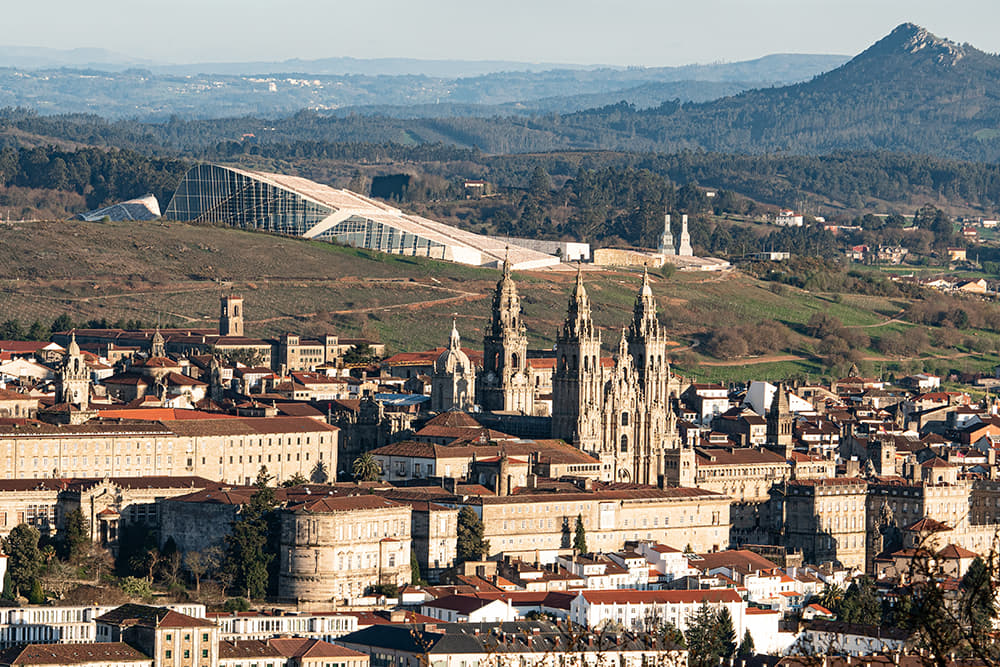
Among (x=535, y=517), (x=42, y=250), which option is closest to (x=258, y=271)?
(x=42, y=250)

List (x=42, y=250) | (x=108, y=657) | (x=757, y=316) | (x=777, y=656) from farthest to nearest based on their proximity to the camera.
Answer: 1. (x=757, y=316)
2. (x=42, y=250)
3. (x=777, y=656)
4. (x=108, y=657)

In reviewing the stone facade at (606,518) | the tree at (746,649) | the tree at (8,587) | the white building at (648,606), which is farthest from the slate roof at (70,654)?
the stone facade at (606,518)

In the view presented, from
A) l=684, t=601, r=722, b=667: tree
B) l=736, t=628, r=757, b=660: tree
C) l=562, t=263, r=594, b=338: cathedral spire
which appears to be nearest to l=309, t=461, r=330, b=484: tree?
l=562, t=263, r=594, b=338: cathedral spire

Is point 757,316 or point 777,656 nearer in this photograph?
point 777,656

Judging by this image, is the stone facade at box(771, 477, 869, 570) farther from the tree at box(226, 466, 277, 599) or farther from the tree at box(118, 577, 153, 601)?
the tree at box(118, 577, 153, 601)

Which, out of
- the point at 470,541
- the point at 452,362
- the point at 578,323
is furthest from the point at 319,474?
the point at 452,362

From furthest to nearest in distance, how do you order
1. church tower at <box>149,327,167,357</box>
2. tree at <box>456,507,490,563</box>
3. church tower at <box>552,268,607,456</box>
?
church tower at <box>149,327,167,357</box> < church tower at <box>552,268,607,456</box> < tree at <box>456,507,490,563</box>

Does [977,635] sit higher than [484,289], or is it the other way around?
[977,635]

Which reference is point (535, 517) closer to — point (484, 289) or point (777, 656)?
point (777, 656)
